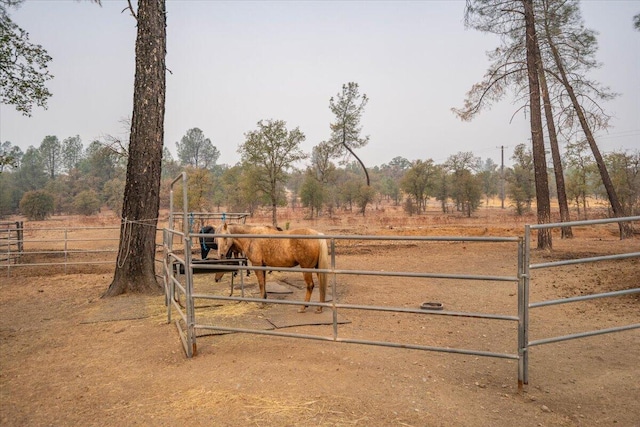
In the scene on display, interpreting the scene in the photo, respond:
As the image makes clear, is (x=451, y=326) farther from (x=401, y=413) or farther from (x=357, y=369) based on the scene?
(x=401, y=413)

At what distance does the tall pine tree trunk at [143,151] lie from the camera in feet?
23.7

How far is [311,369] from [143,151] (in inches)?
218

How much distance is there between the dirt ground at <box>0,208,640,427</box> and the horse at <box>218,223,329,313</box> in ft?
1.79

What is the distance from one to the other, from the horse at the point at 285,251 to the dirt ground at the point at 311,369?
546mm

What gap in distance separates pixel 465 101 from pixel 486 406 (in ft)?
42.0

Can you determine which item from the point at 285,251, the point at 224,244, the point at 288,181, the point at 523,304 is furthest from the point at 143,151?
the point at 288,181

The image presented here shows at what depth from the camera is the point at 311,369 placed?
3732 mm

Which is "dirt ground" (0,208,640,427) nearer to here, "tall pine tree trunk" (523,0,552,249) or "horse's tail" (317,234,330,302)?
"horse's tail" (317,234,330,302)

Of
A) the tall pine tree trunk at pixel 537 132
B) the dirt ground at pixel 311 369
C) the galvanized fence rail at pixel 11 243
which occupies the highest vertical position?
the tall pine tree trunk at pixel 537 132

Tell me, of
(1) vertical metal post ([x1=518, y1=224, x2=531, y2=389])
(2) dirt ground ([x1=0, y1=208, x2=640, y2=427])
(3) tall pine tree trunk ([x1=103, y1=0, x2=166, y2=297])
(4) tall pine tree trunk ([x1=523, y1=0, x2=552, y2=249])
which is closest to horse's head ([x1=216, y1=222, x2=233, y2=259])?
(2) dirt ground ([x1=0, y1=208, x2=640, y2=427])

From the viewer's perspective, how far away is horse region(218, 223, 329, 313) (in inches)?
226

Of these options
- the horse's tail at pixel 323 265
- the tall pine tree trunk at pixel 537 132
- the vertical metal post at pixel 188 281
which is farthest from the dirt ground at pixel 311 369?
the tall pine tree trunk at pixel 537 132

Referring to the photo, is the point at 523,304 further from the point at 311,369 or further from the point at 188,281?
the point at 188,281

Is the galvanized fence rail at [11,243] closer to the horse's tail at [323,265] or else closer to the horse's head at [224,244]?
the horse's head at [224,244]
